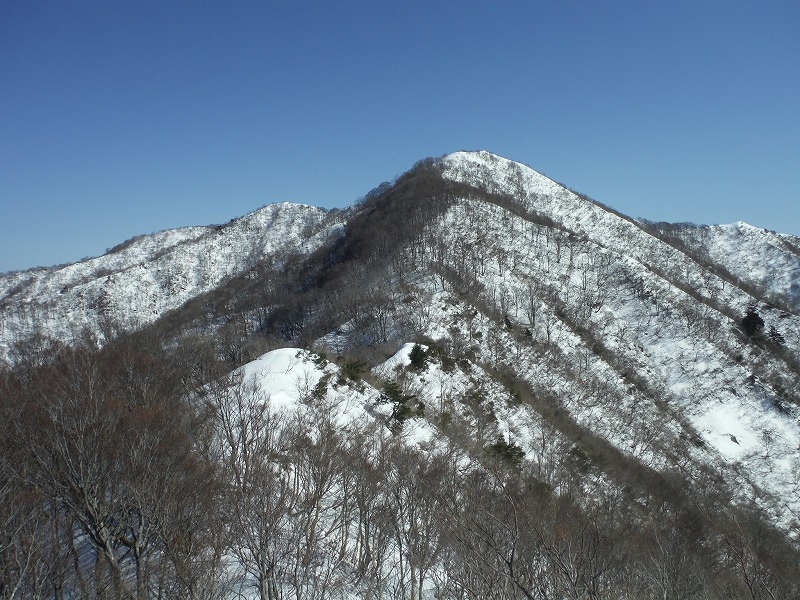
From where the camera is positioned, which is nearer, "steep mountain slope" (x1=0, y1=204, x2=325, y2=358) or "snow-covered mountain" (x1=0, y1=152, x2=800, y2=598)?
"snow-covered mountain" (x1=0, y1=152, x2=800, y2=598)

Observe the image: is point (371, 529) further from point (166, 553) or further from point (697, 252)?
point (697, 252)

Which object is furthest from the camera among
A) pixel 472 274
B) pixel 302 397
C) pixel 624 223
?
pixel 624 223

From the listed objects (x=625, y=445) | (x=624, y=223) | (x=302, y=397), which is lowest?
(x=302, y=397)

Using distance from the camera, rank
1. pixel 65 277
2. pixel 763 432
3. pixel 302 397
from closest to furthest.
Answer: pixel 302 397
pixel 763 432
pixel 65 277

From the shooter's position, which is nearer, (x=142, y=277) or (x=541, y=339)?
(x=541, y=339)

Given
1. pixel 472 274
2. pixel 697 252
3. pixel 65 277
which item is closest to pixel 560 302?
pixel 472 274

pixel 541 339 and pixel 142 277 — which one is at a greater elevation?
pixel 142 277

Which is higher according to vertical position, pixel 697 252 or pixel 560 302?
pixel 697 252

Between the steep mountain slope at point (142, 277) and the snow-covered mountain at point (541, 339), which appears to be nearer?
the snow-covered mountain at point (541, 339)
